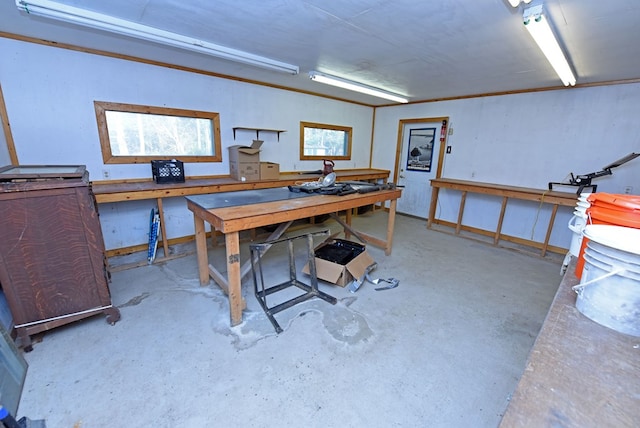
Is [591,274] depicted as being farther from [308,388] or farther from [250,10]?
[250,10]

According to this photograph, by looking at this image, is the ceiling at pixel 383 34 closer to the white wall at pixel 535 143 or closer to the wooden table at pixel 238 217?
the white wall at pixel 535 143

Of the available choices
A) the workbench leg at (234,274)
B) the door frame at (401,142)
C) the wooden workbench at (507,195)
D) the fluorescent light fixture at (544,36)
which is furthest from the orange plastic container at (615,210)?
the door frame at (401,142)

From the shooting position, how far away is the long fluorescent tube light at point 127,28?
6.15 feet

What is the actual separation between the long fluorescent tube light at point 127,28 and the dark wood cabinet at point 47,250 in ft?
3.84

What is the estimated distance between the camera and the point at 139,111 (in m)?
3.27

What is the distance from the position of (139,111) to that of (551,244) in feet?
20.0

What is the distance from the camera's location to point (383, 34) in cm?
229

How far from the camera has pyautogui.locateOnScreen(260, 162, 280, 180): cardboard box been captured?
4000 mm

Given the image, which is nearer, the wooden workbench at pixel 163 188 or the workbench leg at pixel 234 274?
the workbench leg at pixel 234 274

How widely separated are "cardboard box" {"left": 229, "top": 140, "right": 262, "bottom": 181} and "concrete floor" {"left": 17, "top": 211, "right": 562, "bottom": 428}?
1615mm

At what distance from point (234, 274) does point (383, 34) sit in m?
2.37

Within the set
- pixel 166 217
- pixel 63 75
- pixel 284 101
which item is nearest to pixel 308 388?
pixel 166 217

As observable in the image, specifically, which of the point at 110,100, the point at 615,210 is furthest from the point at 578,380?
the point at 110,100

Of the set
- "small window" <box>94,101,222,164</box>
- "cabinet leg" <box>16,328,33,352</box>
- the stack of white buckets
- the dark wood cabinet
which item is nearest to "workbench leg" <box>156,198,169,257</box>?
"small window" <box>94,101,222,164</box>
